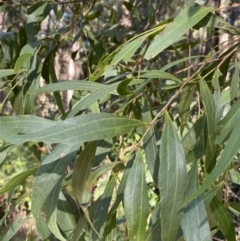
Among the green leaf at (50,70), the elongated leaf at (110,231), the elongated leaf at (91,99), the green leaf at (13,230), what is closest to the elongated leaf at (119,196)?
the elongated leaf at (110,231)

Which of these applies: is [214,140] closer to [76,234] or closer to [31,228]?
[76,234]

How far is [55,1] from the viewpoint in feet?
3.96

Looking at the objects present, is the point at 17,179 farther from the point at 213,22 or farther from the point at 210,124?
the point at 213,22

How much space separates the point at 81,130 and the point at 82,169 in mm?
122

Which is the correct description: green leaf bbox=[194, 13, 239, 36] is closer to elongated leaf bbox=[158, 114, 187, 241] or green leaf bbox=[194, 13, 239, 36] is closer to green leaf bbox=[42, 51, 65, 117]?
elongated leaf bbox=[158, 114, 187, 241]

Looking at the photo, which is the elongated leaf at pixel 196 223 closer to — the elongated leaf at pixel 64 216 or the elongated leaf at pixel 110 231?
the elongated leaf at pixel 110 231

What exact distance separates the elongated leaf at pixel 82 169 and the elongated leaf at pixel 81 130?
69 millimetres

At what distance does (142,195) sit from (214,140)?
0.13 m

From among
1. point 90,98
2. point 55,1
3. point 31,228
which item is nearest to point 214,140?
point 90,98

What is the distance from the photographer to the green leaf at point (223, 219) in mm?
648

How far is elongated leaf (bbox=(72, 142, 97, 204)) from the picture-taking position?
0.61 meters

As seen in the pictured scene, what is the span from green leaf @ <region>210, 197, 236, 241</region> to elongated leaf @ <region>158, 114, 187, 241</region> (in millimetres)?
114

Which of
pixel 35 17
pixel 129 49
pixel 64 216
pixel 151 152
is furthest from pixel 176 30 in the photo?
pixel 35 17

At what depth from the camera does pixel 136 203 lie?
0.59m
